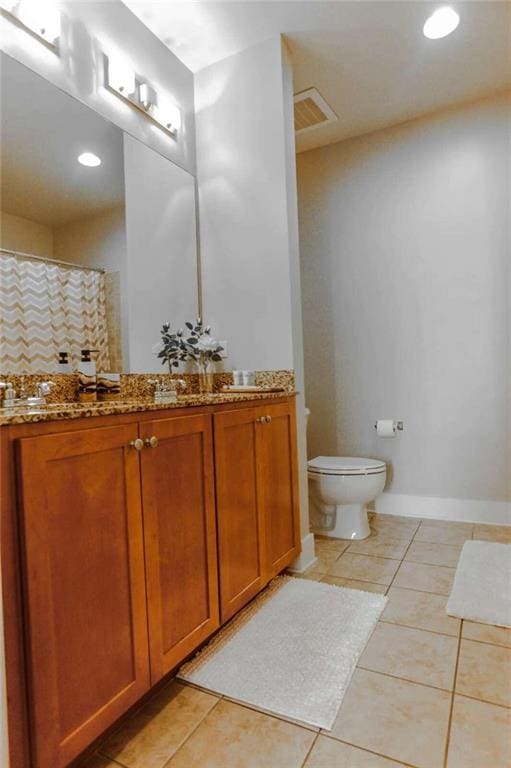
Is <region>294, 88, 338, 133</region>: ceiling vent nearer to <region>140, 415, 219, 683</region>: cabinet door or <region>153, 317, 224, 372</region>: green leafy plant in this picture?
<region>153, 317, 224, 372</region>: green leafy plant

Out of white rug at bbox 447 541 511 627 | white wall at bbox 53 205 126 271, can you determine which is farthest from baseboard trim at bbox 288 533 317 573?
white wall at bbox 53 205 126 271

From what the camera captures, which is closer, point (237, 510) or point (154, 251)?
point (237, 510)

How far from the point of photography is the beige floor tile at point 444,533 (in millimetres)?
2320

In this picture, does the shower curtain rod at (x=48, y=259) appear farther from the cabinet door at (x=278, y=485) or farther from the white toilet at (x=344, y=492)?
the white toilet at (x=344, y=492)

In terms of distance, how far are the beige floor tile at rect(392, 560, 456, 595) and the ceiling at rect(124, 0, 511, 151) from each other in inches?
98.7

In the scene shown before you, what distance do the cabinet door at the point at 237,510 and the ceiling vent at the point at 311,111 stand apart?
194 cm

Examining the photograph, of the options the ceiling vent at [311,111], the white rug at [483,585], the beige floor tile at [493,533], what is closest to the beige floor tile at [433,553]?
the white rug at [483,585]

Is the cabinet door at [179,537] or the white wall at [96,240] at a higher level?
the white wall at [96,240]

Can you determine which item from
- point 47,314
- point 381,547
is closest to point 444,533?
point 381,547

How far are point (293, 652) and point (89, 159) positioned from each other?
1967 mm

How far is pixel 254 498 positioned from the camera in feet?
5.32

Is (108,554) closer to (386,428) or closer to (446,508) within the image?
(386,428)

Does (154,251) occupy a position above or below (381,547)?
above

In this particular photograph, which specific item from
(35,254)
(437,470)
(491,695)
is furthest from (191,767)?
(437,470)
